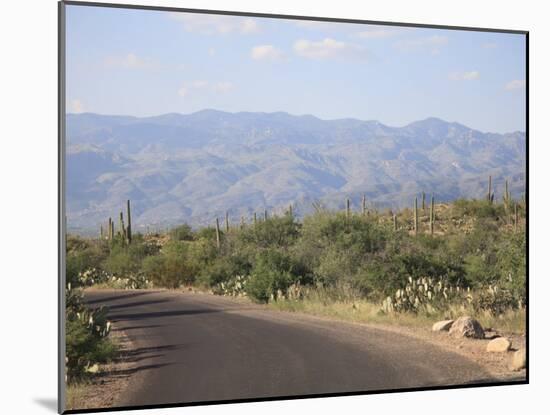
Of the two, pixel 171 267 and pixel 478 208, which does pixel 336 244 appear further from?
pixel 171 267

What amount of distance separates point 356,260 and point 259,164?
1627 millimetres

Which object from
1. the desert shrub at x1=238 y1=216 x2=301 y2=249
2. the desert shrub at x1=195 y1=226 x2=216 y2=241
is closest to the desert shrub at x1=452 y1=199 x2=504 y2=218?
the desert shrub at x1=238 y1=216 x2=301 y2=249

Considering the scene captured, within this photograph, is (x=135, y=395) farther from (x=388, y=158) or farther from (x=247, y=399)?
(x=388, y=158)

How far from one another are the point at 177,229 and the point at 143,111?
4.49ft

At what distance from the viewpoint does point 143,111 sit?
36.8 ft

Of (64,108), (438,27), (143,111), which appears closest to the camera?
(64,108)

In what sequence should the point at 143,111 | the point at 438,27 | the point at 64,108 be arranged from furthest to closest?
the point at 438,27
the point at 143,111
the point at 64,108

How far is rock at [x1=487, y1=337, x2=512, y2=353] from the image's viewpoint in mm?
12070

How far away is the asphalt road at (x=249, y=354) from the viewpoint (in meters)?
10.8

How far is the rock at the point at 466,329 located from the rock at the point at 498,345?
0.48 feet

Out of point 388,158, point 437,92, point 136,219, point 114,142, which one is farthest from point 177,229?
point 437,92

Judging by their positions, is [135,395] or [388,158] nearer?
[135,395]

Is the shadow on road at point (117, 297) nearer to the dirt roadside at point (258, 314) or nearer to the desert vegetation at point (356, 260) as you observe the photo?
the desert vegetation at point (356, 260)

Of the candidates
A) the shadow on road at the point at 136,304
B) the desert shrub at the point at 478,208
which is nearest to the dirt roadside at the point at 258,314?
the shadow on road at the point at 136,304
